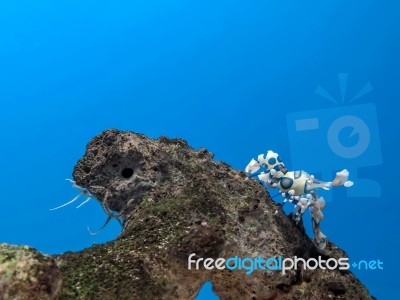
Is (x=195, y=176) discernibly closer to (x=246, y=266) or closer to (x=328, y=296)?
(x=246, y=266)

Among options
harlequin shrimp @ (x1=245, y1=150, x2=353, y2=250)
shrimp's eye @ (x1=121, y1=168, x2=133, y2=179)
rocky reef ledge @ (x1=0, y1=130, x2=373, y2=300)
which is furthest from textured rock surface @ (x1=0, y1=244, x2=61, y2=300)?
harlequin shrimp @ (x1=245, y1=150, x2=353, y2=250)

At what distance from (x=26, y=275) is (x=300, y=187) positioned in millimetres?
3578

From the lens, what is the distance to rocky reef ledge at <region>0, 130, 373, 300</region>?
147 inches

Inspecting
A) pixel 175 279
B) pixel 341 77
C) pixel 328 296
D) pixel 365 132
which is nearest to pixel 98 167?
pixel 175 279

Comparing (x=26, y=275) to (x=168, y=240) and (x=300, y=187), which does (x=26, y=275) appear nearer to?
(x=168, y=240)

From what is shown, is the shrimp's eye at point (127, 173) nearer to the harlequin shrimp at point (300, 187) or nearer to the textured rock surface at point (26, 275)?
the harlequin shrimp at point (300, 187)

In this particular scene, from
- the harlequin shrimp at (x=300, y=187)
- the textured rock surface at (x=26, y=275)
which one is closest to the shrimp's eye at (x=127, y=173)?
the harlequin shrimp at (x=300, y=187)

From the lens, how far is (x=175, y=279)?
166 inches

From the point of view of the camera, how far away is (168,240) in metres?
4.37

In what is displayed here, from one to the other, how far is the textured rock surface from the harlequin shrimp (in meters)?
3.20

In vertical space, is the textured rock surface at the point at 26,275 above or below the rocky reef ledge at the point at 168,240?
below

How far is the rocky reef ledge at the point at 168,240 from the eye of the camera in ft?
12.3

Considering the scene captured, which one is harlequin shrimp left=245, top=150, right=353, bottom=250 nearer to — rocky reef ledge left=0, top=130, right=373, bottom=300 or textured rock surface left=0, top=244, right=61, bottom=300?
rocky reef ledge left=0, top=130, right=373, bottom=300

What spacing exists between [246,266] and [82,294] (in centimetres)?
178
